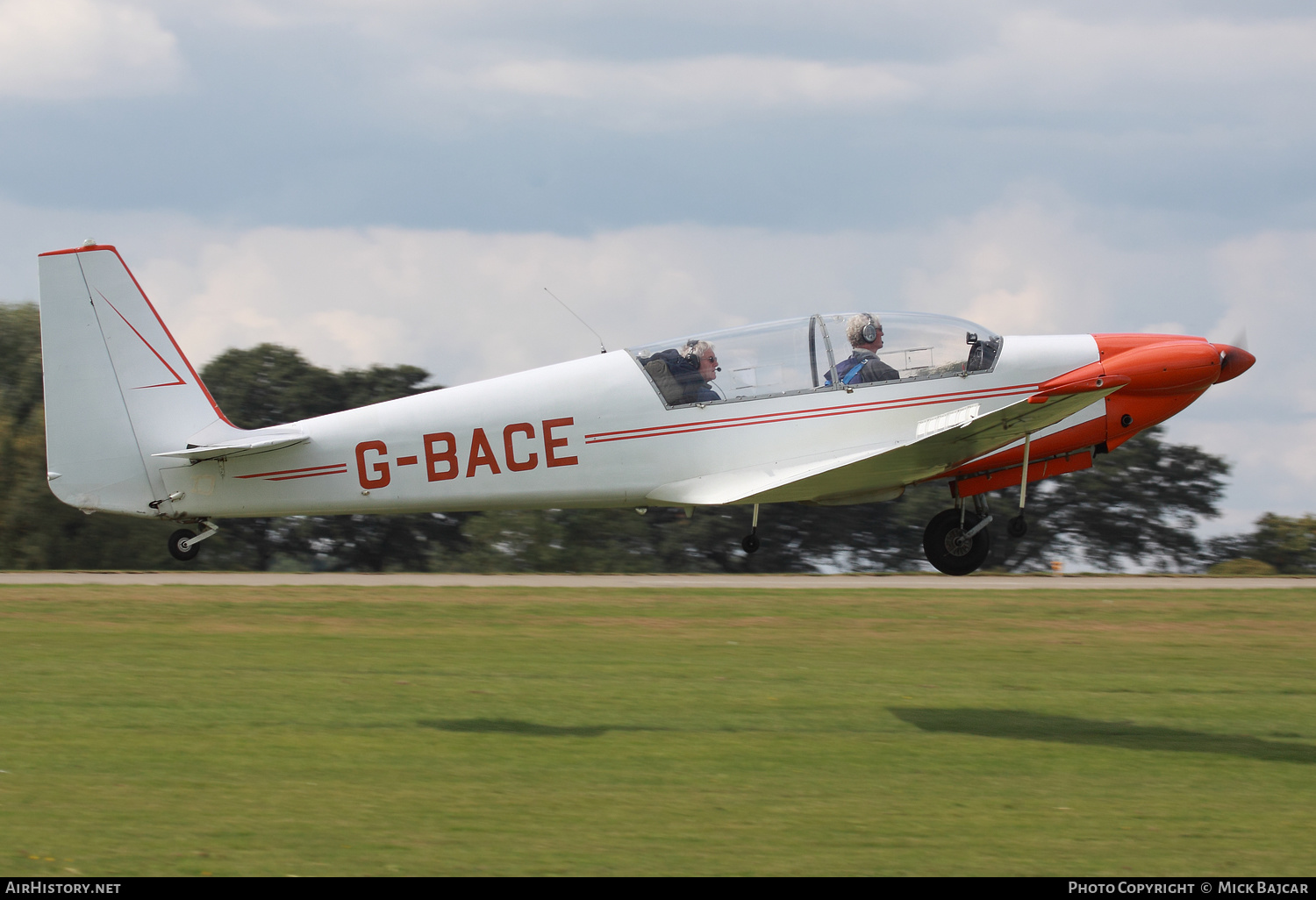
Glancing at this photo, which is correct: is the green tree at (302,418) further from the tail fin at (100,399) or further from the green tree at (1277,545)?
the green tree at (1277,545)

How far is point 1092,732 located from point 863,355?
4.40 m

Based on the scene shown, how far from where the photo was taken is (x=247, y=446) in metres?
13.3

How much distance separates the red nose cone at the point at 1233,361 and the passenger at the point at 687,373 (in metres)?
5.17

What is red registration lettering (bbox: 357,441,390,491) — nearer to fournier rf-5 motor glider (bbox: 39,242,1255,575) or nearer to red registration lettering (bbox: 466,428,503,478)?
fournier rf-5 motor glider (bbox: 39,242,1255,575)

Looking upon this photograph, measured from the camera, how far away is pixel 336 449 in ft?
43.7

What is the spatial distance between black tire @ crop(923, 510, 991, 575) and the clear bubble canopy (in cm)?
166

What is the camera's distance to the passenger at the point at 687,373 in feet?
41.4

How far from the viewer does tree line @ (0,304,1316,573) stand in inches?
1147

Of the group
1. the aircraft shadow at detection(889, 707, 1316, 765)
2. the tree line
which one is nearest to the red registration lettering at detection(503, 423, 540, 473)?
the aircraft shadow at detection(889, 707, 1316, 765)

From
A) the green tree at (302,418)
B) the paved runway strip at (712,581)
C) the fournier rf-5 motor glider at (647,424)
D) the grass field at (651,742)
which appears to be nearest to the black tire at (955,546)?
the fournier rf-5 motor glider at (647,424)

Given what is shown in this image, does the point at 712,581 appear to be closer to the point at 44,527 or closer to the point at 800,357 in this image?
the point at 800,357

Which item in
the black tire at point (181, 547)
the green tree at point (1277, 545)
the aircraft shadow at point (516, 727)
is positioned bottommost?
the green tree at point (1277, 545)
